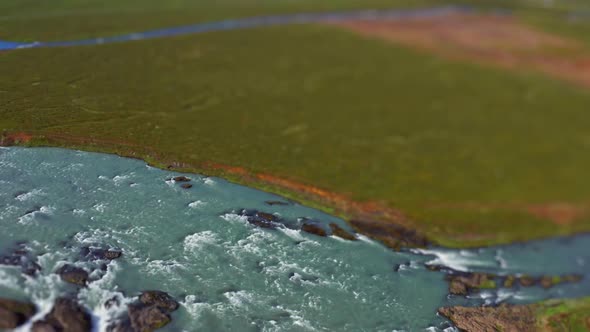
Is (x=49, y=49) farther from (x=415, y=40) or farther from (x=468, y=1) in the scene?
(x=468, y=1)

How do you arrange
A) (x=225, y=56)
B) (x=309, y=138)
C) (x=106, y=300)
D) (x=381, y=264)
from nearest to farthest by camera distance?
(x=106, y=300), (x=381, y=264), (x=309, y=138), (x=225, y=56)

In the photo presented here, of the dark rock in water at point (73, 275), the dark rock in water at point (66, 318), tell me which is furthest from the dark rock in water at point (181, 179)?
the dark rock in water at point (66, 318)

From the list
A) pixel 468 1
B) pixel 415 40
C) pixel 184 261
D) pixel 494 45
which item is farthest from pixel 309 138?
pixel 468 1

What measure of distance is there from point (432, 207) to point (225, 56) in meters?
32.5

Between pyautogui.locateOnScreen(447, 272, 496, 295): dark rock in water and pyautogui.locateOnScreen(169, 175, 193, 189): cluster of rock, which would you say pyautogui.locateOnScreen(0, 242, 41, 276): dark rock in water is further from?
pyautogui.locateOnScreen(447, 272, 496, 295): dark rock in water

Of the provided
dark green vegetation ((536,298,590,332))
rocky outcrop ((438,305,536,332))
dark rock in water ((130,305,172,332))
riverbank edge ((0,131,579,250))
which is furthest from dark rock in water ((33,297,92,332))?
dark green vegetation ((536,298,590,332))

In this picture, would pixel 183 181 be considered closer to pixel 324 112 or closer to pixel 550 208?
pixel 324 112

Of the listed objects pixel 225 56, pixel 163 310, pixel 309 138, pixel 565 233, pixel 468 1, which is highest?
pixel 468 1

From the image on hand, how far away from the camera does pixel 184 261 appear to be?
2584cm

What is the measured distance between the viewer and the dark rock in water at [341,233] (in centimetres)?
3095

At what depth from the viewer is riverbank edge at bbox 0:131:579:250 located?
29125 millimetres

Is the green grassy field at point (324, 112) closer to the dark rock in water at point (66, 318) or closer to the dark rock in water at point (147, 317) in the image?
the dark rock in water at point (147, 317)

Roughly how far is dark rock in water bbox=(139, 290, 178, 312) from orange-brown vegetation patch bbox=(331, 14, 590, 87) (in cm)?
5448

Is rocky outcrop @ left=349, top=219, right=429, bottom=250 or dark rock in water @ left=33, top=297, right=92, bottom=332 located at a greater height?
dark rock in water @ left=33, top=297, right=92, bottom=332
